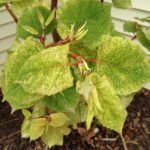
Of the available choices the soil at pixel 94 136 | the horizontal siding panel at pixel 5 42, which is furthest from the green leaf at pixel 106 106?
the horizontal siding panel at pixel 5 42

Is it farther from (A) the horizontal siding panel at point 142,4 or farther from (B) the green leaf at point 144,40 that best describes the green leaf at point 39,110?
(A) the horizontal siding panel at point 142,4

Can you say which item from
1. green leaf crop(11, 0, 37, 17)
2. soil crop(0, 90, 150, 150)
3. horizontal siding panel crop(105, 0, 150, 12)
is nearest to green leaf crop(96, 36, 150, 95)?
green leaf crop(11, 0, 37, 17)

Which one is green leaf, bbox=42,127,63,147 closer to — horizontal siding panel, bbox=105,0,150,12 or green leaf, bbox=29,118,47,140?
green leaf, bbox=29,118,47,140

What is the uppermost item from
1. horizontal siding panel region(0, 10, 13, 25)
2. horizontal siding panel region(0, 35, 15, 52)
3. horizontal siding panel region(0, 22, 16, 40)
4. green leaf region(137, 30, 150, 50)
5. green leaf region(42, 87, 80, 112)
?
green leaf region(42, 87, 80, 112)

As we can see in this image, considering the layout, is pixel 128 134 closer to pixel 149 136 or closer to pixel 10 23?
pixel 149 136

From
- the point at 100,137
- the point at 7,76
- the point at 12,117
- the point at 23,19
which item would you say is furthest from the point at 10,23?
→ the point at 7,76
